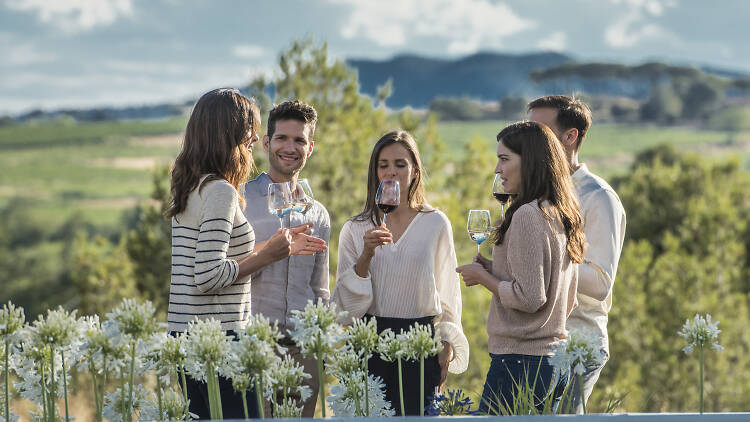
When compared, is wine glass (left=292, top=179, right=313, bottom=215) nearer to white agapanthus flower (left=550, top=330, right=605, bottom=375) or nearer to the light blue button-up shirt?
the light blue button-up shirt

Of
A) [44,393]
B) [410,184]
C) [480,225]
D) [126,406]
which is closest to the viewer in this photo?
[44,393]

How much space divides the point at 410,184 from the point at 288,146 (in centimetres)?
76

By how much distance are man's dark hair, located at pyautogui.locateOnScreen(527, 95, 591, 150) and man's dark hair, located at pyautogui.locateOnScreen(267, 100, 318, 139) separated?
1.33 metres

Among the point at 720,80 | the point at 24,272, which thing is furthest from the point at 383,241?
the point at 720,80

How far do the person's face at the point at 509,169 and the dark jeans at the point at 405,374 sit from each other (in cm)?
96

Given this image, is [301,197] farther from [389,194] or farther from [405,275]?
[405,275]

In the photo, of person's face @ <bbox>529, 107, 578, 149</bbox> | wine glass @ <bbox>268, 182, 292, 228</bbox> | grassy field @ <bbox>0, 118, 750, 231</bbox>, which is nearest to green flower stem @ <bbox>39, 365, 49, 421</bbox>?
wine glass @ <bbox>268, 182, 292, 228</bbox>

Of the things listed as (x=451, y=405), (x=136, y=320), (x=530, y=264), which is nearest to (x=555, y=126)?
(x=530, y=264)

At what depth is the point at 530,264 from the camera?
11.8 feet

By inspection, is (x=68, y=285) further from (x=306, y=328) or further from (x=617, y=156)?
(x=306, y=328)

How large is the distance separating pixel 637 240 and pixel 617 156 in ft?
99.5

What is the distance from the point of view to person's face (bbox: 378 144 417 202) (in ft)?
15.2

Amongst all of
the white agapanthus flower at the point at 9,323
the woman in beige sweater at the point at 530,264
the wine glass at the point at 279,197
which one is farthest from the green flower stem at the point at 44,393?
the woman in beige sweater at the point at 530,264

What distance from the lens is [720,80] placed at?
78.6 meters
